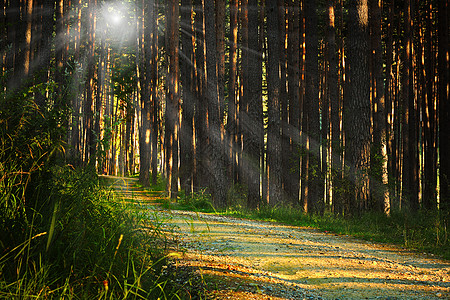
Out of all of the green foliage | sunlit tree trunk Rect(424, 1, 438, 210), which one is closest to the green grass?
the green foliage

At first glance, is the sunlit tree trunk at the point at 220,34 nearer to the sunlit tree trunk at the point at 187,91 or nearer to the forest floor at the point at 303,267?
the sunlit tree trunk at the point at 187,91

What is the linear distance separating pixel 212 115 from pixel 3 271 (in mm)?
10562

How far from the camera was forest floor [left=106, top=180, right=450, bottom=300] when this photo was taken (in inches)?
168

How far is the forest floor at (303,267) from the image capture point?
14.0 feet

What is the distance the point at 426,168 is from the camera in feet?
63.0

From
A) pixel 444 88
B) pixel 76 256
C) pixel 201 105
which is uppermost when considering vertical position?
pixel 444 88

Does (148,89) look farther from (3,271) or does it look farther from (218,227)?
(3,271)

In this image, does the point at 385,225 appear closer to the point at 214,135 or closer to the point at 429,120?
the point at 214,135

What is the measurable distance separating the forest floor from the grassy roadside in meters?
0.67

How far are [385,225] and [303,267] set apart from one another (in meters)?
5.26

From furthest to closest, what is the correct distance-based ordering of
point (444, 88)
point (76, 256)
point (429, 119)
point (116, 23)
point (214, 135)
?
point (116, 23) → point (429, 119) → point (444, 88) → point (214, 135) → point (76, 256)

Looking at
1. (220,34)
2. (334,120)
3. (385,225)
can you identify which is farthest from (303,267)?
(334,120)

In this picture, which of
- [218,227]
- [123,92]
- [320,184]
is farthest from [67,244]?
[123,92]

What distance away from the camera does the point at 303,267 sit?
17.9 feet
